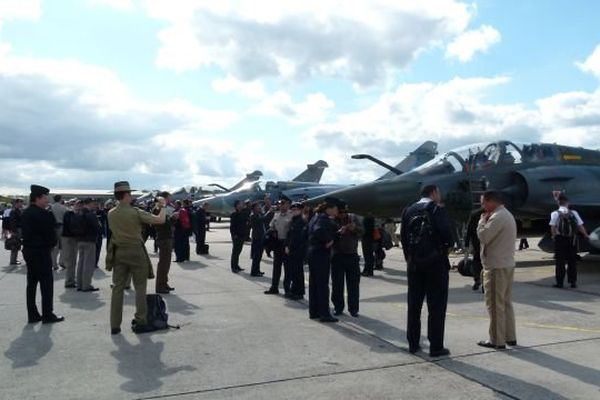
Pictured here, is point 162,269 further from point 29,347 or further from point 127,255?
point 29,347

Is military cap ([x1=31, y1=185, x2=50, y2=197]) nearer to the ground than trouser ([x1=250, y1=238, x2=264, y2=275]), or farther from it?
farther from it

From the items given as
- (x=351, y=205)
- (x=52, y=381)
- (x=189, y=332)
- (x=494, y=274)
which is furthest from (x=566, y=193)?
(x=52, y=381)

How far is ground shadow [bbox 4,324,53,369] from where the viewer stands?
534 centimetres

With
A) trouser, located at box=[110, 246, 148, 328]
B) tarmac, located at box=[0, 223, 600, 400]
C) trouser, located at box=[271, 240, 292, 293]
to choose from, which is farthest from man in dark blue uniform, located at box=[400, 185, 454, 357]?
trouser, located at box=[271, 240, 292, 293]

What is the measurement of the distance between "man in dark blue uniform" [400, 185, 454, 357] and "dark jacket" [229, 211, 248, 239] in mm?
7802

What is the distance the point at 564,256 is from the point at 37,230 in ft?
28.0

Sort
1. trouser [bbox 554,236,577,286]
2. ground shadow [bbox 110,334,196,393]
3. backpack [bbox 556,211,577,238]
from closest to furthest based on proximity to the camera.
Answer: ground shadow [bbox 110,334,196,393] < backpack [bbox 556,211,577,238] < trouser [bbox 554,236,577,286]

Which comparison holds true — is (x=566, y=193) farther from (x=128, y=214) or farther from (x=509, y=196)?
(x=128, y=214)

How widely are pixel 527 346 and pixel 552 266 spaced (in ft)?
27.5

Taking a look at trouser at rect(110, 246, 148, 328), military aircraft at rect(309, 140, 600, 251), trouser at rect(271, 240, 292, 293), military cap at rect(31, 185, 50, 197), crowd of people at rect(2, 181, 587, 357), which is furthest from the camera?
military aircraft at rect(309, 140, 600, 251)

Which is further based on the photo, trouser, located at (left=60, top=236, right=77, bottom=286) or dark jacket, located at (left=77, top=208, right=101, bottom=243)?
trouser, located at (left=60, top=236, right=77, bottom=286)

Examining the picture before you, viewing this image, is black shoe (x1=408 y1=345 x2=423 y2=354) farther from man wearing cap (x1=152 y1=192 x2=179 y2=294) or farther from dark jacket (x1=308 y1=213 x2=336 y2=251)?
man wearing cap (x1=152 y1=192 x2=179 y2=294)

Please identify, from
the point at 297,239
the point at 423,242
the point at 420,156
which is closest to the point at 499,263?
the point at 423,242

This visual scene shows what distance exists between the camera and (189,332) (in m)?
6.51
